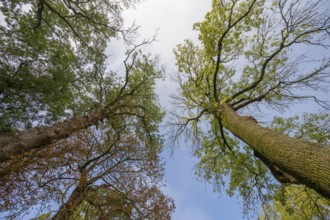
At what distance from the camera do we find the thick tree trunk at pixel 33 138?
4520mm

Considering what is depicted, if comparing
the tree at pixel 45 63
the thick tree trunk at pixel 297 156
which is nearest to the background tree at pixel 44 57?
the tree at pixel 45 63

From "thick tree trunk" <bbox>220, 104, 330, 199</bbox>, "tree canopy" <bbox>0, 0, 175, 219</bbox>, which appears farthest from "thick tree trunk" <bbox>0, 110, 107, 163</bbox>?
"thick tree trunk" <bbox>220, 104, 330, 199</bbox>

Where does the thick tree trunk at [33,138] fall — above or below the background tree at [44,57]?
below

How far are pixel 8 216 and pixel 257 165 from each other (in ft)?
26.2

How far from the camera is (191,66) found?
8617 millimetres

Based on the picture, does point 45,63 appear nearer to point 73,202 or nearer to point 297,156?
point 73,202

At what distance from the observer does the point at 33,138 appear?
4.98m

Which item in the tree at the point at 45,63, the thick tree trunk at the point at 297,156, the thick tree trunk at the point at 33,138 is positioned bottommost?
the thick tree trunk at the point at 297,156

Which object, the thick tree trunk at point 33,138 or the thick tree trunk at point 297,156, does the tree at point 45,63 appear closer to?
the thick tree trunk at point 33,138

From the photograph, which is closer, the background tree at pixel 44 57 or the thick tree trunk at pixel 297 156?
the thick tree trunk at pixel 297 156

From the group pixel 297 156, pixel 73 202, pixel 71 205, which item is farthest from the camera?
pixel 73 202

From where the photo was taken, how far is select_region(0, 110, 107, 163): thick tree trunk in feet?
14.8

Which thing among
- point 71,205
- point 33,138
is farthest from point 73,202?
point 33,138

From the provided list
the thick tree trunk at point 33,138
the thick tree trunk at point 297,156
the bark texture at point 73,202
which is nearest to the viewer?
the thick tree trunk at point 297,156
